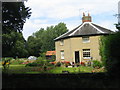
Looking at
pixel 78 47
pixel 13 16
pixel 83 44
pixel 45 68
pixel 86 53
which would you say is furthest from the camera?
pixel 78 47

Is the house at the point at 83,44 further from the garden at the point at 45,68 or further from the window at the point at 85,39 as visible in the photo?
the garden at the point at 45,68

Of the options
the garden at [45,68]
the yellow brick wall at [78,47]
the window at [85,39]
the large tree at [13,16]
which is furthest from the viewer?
the window at [85,39]

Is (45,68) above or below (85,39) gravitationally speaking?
below

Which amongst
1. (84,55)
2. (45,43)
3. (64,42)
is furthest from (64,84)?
(45,43)

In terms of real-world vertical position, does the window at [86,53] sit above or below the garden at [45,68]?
above

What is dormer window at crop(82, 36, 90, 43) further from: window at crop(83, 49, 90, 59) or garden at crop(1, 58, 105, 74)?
garden at crop(1, 58, 105, 74)

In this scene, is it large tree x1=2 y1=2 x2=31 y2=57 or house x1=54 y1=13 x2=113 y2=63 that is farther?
house x1=54 y1=13 x2=113 y2=63

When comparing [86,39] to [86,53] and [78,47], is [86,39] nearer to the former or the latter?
[78,47]

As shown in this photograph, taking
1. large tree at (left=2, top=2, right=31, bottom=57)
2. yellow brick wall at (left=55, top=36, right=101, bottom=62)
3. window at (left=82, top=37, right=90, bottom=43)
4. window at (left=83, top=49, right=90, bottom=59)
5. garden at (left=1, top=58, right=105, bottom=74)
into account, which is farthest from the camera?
window at (left=82, top=37, right=90, bottom=43)

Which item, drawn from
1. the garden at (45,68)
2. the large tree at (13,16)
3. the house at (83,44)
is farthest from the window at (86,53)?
the large tree at (13,16)

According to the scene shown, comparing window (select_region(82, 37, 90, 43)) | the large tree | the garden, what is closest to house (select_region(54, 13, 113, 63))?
window (select_region(82, 37, 90, 43))

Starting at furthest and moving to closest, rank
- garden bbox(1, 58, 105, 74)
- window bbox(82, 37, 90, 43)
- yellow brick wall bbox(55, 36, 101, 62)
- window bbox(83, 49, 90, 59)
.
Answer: window bbox(82, 37, 90, 43), window bbox(83, 49, 90, 59), yellow brick wall bbox(55, 36, 101, 62), garden bbox(1, 58, 105, 74)

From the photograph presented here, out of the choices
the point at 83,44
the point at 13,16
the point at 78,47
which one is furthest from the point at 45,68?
the point at 83,44

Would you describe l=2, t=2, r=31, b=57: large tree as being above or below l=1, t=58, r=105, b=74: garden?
above
